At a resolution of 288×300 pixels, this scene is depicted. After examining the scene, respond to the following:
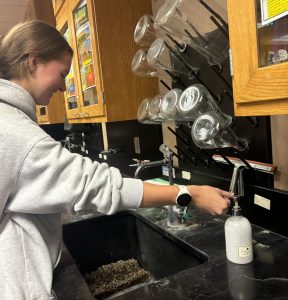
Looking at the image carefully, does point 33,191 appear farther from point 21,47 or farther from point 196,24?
point 196,24

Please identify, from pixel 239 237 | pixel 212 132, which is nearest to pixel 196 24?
pixel 212 132

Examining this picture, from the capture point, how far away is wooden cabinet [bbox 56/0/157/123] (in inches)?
58.4

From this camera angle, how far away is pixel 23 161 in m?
0.71

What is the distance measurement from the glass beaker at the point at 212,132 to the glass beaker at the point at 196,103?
1.7 inches

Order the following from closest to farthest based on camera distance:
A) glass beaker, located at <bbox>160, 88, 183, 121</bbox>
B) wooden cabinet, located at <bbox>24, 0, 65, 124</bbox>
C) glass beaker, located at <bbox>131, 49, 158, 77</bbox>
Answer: glass beaker, located at <bbox>160, 88, 183, 121</bbox> < glass beaker, located at <bbox>131, 49, 158, 77</bbox> < wooden cabinet, located at <bbox>24, 0, 65, 124</bbox>

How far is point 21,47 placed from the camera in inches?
34.6

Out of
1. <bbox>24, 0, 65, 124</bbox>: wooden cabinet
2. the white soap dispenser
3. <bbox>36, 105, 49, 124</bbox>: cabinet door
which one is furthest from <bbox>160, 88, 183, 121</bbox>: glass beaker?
<bbox>36, 105, 49, 124</bbox>: cabinet door

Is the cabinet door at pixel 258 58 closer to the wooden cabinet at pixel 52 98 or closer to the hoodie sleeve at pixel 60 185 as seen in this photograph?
the hoodie sleeve at pixel 60 185

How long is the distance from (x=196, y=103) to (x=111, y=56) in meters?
0.67

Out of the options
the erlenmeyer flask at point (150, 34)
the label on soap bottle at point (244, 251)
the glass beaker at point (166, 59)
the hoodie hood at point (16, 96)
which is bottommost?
the label on soap bottle at point (244, 251)

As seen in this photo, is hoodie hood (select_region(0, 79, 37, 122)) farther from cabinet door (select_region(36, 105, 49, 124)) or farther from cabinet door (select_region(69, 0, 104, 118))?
cabinet door (select_region(36, 105, 49, 124))

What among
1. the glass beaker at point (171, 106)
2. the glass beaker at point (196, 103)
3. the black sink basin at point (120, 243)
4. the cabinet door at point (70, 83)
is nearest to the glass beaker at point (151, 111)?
the glass beaker at point (171, 106)

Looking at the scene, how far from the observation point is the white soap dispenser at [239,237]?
2.76 ft

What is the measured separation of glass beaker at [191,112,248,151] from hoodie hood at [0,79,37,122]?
52 cm
